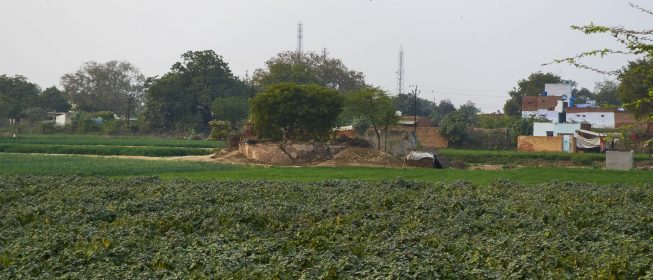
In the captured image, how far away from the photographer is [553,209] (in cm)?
1473

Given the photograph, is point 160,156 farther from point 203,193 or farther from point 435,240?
point 435,240

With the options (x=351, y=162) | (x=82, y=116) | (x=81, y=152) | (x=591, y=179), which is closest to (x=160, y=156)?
(x=81, y=152)

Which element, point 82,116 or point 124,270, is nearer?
point 124,270

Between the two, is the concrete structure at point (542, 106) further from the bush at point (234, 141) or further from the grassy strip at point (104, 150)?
the grassy strip at point (104, 150)

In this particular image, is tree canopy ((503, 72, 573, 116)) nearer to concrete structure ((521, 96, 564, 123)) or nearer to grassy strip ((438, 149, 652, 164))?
concrete structure ((521, 96, 564, 123))

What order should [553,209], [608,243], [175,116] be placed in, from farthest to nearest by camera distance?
[175,116], [553,209], [608,243]

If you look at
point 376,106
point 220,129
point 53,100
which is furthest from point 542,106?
point 53,100

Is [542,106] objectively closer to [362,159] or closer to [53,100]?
[362,159]

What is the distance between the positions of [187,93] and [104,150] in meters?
30.4

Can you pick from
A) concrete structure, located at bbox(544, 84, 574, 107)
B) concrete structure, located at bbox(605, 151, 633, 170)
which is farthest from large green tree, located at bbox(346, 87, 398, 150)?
concrete structure, located at bbox(544, 84, 574, 107)

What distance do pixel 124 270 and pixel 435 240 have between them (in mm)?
4729

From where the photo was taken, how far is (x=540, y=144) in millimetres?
51594

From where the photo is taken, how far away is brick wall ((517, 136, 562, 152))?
50.9 meters

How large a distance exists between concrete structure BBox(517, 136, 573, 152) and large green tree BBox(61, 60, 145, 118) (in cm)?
8094
